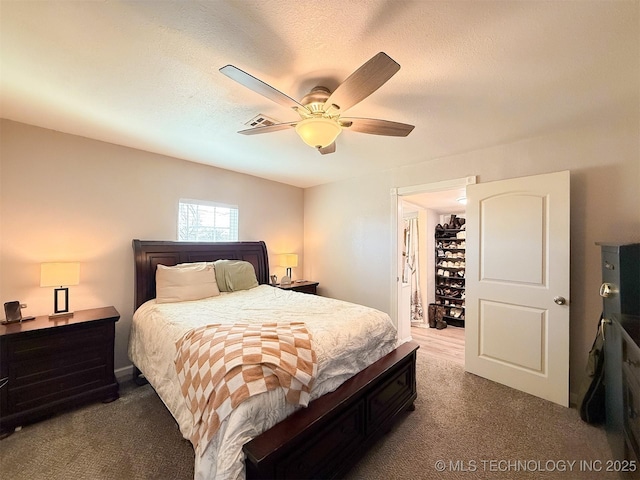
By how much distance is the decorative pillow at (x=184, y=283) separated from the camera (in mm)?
2693

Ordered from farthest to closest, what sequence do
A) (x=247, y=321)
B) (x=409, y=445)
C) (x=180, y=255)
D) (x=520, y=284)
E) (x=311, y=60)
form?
(x=180, y=255) → (x=520, y=284) → (x=247, y=321) → (x=409, y=445) → (x=311, y=60)

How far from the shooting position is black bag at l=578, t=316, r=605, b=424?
2029 millimetres

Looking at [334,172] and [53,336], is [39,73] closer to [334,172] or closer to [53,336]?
[53,336]

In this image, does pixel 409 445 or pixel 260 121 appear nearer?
pixel 409 445

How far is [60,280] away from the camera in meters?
2.24

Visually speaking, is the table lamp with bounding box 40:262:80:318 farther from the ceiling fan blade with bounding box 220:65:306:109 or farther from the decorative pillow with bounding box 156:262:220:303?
the ceiling fan blade with bounding box 220:65:306:109

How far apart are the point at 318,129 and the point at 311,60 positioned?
368 millimetres

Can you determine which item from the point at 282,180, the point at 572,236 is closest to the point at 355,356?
the point at 572,236

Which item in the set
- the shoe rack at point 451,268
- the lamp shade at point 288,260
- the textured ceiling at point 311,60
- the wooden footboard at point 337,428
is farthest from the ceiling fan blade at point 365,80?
the shoe rack at point 451,268

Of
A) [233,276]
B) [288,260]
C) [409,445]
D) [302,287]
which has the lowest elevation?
[409,445]

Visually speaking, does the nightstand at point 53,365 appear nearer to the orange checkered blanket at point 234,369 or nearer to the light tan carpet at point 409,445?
the light tan carpet at point 409,445

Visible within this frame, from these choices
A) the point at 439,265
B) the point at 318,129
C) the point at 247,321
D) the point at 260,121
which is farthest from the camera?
the point at 439,265

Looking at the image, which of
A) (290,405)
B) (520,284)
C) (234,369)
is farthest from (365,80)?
(520,284)

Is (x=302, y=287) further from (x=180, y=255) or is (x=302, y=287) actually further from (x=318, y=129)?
(x=318, y=129)
